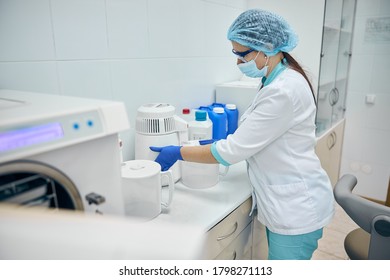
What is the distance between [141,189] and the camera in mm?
941

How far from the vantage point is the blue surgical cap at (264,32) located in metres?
1.09

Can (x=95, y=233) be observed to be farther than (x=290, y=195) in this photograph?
No

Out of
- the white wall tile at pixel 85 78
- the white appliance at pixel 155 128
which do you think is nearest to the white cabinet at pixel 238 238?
the white appliance at pixel 155 128

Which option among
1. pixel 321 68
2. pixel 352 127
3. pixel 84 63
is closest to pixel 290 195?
pixel 84 63

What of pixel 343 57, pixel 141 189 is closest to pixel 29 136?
pixel 141 189

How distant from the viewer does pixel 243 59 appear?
Result: 1.18 m

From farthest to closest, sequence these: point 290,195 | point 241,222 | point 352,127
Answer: point 352,127 < point 241,222 < point 290,195

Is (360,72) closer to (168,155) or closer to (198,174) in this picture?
(198,174)

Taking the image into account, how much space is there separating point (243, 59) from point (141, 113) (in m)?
0.45

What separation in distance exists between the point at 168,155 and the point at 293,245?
577 millimetres

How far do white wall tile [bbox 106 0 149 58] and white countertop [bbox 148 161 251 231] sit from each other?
604mm

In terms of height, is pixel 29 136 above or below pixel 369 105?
above

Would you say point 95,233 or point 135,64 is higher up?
point 135,64

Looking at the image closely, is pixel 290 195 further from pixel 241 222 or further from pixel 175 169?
pixel 175 169
